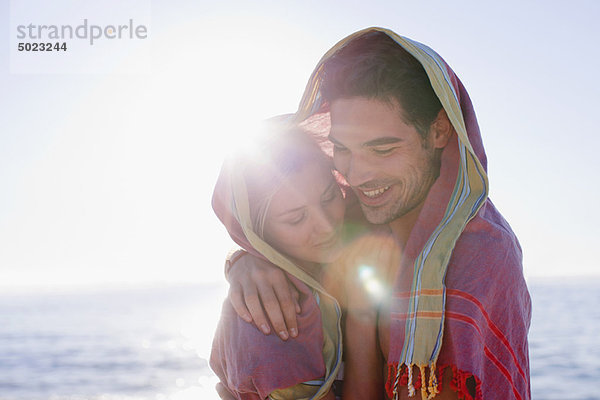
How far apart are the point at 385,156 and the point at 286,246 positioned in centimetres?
73

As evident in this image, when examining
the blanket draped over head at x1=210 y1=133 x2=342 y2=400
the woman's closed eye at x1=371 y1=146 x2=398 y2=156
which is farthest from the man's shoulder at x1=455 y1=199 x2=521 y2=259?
the blanket draped over head at x1=210 y1=133 x2=342 y2=400

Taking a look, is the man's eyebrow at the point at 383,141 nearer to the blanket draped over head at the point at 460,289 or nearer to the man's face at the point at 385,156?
the man's face at the point at 385,156

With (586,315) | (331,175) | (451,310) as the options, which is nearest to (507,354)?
(451,310)

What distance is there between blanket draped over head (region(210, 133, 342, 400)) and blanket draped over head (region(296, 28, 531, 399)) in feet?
1.32

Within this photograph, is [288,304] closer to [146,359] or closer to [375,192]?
[375,192]

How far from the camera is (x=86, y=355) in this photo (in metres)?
21.2

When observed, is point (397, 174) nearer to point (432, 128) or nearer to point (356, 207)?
point (432, 128)

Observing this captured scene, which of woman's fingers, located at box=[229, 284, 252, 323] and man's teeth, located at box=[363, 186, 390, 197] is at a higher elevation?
man's teeth, located at box=[363, 186, 390, 197]

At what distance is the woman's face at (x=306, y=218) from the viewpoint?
2959 millimetres

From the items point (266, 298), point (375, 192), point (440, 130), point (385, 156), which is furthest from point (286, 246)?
point (440, 130)

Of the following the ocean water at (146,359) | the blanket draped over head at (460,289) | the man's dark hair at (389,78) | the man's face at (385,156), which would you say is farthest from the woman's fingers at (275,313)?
the ocean water at (146,359)

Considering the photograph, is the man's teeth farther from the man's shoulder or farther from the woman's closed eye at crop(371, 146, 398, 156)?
the man's shoulder

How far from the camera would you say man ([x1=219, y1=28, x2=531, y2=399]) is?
228 cm

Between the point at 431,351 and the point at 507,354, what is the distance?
1.09 ft
